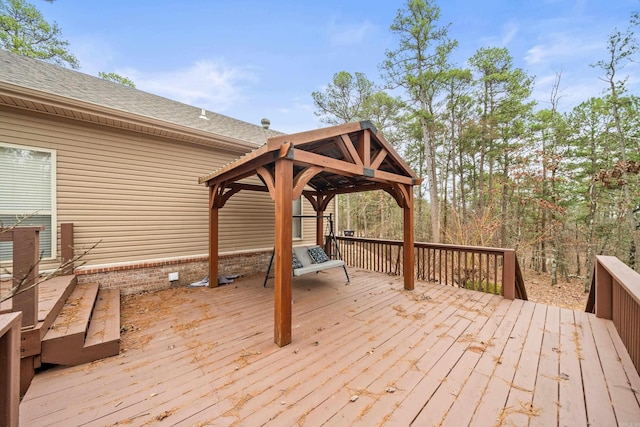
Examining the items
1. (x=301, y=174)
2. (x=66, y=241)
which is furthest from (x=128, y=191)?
(x=301, y=174)

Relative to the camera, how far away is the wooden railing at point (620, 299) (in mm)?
2271

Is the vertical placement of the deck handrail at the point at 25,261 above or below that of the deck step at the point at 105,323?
above

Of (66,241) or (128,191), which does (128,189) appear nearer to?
(128,191)

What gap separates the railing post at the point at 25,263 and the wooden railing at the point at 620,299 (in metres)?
5.19

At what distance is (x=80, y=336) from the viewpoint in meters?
2.28

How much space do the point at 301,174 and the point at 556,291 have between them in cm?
1263

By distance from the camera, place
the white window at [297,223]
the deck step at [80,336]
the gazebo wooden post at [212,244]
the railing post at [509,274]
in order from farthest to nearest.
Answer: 1. the white window at [297,223]
2. the gazebo wooden post at [212,244]
3. the railing post at [509,274]
4. the deck step at [80,336]

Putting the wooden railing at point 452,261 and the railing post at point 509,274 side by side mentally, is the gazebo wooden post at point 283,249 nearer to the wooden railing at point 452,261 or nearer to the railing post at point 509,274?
the wooden railing at point 452,261

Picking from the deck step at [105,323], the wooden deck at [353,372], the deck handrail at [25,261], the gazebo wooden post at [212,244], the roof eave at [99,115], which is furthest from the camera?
the gazebo wooden post at [212,244]

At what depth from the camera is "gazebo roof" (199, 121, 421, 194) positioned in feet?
9.01

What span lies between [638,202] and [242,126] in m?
13.2

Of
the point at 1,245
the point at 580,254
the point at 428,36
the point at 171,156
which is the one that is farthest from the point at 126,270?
the point at 580,254

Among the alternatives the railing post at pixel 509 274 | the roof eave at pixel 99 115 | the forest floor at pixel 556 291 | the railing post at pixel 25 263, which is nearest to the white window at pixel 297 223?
the roof eave at pixel 99 115

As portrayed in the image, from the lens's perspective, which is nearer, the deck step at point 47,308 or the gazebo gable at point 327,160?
the deck step at point 47,308
